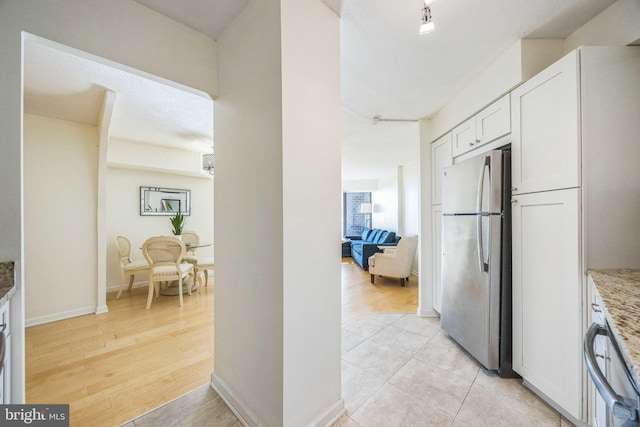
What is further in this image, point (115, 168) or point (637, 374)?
point (115, 168)

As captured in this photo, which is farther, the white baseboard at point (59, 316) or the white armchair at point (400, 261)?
the white armchair at point (400, 261)

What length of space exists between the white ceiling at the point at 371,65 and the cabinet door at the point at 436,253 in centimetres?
122

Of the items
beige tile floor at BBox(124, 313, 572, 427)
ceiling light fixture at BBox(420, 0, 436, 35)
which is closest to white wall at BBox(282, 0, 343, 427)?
beige tile floor at BBox(124, 313, 572, 427)

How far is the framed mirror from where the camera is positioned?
4.27 metres

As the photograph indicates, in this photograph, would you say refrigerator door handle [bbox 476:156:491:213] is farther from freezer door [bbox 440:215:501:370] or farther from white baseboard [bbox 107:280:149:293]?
white baseboard [bbox 107:280:149:293]

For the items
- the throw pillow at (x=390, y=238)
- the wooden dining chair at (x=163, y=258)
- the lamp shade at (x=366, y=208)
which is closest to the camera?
the wooden dining chair at (x=163, y=258)

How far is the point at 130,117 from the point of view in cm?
305

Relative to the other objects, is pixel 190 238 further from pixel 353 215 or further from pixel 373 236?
pixel 353 215

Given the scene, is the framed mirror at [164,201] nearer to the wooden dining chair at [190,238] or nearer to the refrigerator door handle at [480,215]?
the wooden dining chair at [190,238]

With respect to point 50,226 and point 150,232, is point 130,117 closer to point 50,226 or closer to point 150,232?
point 50,226

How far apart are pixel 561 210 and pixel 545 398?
1.19 m

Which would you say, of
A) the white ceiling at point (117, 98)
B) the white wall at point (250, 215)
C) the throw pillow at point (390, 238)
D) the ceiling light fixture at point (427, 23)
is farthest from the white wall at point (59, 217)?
the throw pillow at point (390, 238)

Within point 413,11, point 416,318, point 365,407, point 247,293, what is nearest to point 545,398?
point 365,407

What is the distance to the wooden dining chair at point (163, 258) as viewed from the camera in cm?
320
